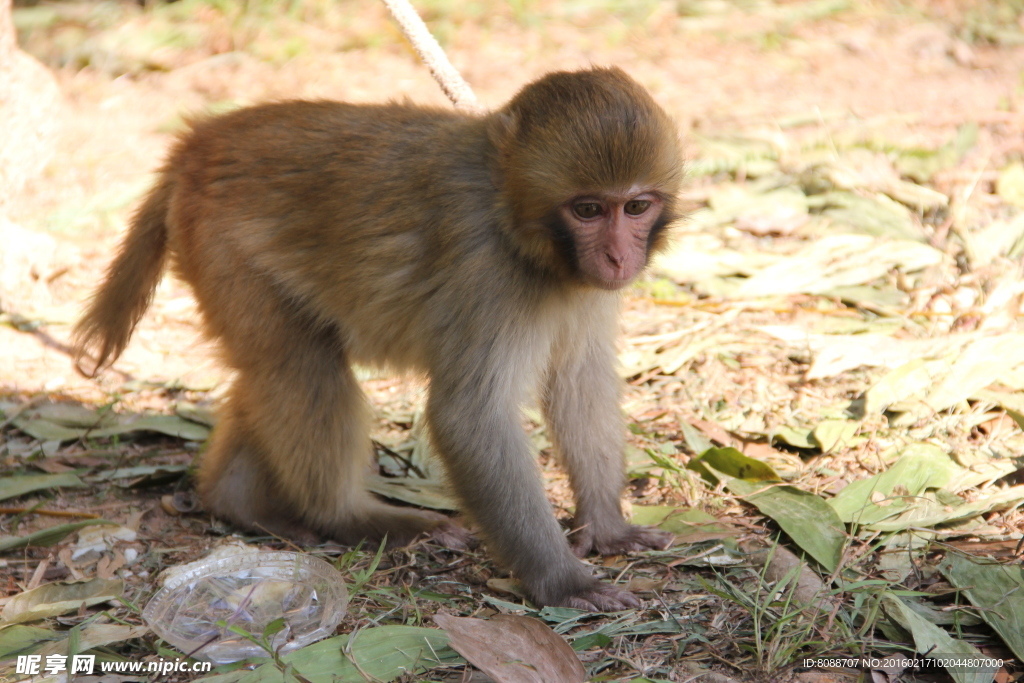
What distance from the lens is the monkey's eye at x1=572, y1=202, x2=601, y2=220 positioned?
3.61m

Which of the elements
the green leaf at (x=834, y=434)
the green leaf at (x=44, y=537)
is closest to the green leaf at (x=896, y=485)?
the green leaf at (x=834, y=434)

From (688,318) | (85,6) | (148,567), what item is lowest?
(688,318)

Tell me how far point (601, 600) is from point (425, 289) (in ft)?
4.84

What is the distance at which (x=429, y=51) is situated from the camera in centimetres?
463

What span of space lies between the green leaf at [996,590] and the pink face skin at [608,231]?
1.75 m

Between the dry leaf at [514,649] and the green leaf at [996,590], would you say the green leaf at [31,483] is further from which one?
the green leaf at [996,590]

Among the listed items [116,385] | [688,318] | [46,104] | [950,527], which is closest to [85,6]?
[46,104]

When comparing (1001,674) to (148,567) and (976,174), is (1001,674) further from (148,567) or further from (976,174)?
(976,174)

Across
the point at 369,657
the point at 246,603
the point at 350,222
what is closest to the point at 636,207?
the point at 350,222

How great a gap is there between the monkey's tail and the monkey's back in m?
0.19

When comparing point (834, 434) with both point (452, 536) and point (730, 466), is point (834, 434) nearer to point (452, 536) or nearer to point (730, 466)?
point (730, 466)

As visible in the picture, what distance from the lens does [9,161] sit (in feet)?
20.8

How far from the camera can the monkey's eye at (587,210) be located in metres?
3.61

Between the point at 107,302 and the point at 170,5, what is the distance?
26.7ft
